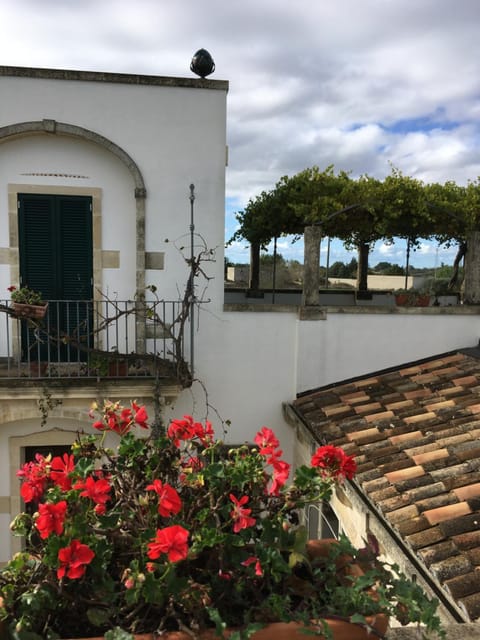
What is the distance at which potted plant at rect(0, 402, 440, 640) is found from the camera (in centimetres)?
156

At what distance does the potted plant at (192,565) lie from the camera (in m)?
1.56

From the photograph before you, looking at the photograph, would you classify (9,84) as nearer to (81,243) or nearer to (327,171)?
(81,243)

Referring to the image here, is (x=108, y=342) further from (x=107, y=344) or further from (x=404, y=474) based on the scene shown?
(x=404, y=474)

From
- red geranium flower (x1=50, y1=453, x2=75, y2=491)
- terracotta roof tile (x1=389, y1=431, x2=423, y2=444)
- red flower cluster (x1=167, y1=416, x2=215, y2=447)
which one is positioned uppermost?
Result: red flower cluster (x1=167, y1=416, x2=215, y2=447)

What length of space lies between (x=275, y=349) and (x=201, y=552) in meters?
5.36

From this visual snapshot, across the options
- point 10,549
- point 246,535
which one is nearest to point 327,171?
point 10,549

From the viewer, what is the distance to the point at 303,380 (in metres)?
7.11

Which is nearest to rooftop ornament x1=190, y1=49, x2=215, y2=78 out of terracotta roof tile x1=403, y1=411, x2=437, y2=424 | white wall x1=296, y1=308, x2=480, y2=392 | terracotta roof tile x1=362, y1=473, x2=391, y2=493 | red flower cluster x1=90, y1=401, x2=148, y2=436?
white wall x1=296, y1=308, x2=480, y2=392

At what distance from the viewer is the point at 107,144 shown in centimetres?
654

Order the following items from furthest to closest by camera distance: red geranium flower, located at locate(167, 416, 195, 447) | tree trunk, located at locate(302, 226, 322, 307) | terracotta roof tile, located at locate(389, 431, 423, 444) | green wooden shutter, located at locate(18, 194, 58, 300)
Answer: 1. tree trunk, located at locate(302, 226, 322, 307)
2. green wooden shutter, located at locate(18, 194, 58, 300)
3. terracotta roof tile, located at locate(389, 431, 423, 444)
4. red geranium flower, located at locate(167, 416, 195, 447)

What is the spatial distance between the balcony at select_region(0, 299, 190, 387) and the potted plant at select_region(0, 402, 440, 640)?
14.2 feet

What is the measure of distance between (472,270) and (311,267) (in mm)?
2359

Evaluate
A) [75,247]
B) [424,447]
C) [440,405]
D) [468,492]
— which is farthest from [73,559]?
[75,247]

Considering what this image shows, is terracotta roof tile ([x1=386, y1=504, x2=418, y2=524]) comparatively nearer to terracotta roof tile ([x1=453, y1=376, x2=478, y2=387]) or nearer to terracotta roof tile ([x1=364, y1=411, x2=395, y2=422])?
terracotta roof tile ([x1=364, y1=411, x2=395, y2=422])
